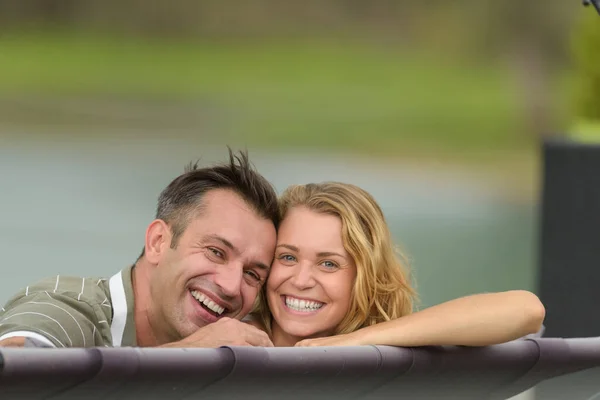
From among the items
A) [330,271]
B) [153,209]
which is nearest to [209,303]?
[330,271]

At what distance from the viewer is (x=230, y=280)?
2854 mm

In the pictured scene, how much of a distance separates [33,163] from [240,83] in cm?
1055

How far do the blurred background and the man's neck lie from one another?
410 inches

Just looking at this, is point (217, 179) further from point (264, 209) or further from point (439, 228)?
point (439, 228)

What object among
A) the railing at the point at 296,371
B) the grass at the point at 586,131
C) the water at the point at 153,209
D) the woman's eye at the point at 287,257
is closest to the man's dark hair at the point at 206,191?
the woman's eye at the point at 287,257

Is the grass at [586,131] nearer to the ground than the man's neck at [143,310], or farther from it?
farther from it

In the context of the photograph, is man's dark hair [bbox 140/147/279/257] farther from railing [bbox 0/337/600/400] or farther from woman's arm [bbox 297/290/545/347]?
railing [bbox 0/337/600/400]

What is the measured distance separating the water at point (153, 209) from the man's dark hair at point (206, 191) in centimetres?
443

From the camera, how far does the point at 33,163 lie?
16953mm

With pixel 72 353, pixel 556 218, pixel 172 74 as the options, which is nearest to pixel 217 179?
pixel 72 353

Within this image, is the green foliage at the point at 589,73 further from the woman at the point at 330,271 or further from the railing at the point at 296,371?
the railing at the point at 296,371

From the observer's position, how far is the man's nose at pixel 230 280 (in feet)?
9.33

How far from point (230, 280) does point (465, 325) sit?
64 centimetres

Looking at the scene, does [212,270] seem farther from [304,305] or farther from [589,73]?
[589,73]
